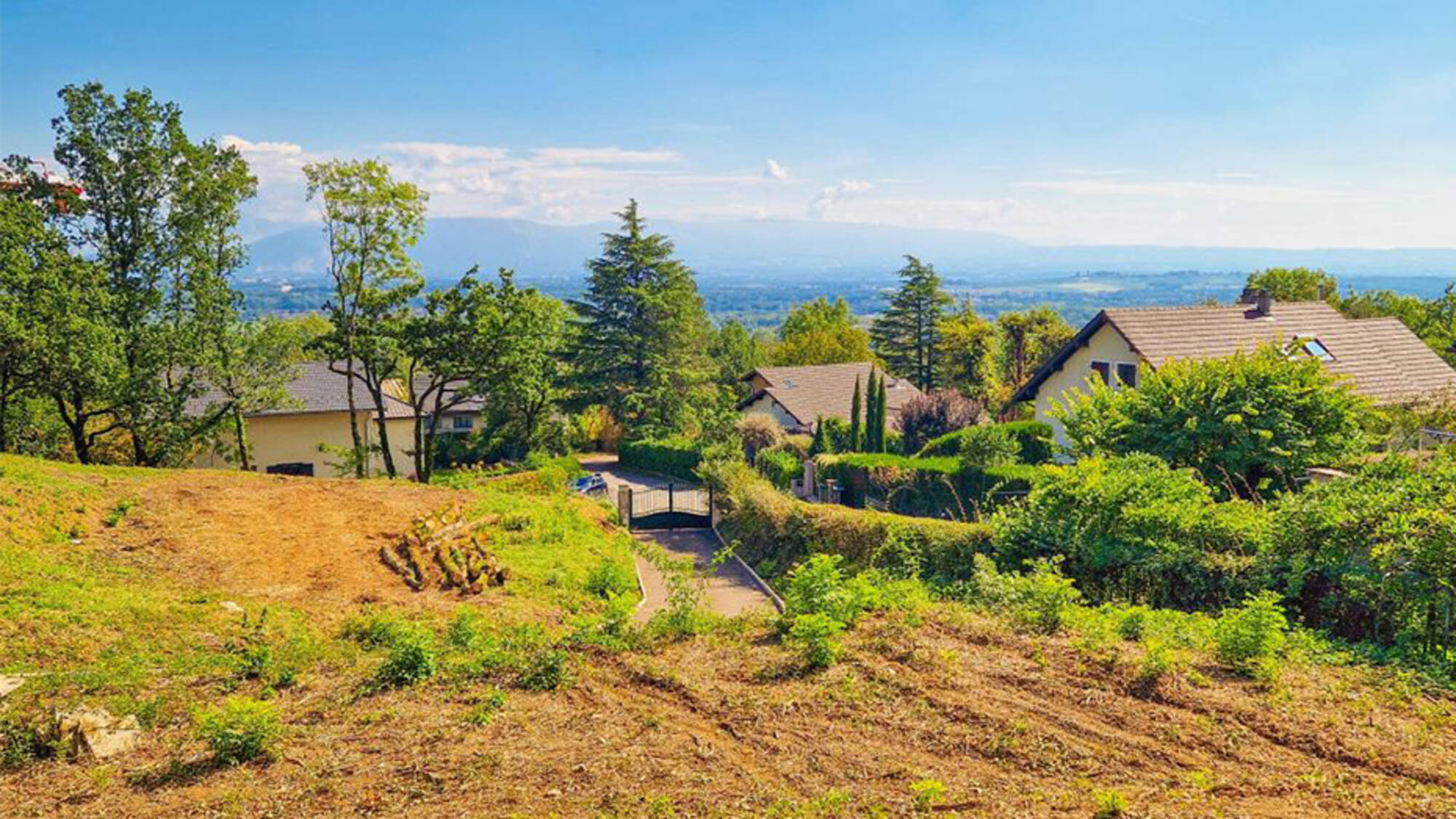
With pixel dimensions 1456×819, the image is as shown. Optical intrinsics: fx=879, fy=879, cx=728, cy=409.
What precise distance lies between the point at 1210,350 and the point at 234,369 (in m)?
28.7

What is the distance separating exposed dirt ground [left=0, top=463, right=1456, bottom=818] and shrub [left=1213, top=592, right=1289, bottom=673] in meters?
0.25

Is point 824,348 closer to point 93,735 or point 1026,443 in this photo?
point 1026,443

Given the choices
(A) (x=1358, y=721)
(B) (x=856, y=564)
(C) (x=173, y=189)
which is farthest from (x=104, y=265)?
(A) (x=1358, y=721)

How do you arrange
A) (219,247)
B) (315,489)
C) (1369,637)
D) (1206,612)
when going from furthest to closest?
(219,247)
(315,489)
(1206,612)
(1369,637)

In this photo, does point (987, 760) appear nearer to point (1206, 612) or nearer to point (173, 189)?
point (1206, 612)

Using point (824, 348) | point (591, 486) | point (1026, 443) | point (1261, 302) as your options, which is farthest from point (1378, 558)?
point (824, 348)

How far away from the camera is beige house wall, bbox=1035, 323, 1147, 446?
2619cm

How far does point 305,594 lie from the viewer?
12852 mm

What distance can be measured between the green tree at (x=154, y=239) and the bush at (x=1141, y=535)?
73.1 ft

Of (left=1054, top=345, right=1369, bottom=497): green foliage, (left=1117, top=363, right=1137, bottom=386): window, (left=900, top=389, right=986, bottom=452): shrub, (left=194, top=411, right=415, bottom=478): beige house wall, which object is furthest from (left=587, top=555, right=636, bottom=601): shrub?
(left=194, top=411, right=415, bottom=478): beige house wall

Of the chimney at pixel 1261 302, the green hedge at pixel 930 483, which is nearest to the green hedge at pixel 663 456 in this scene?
the green hedge at pixel 930 483

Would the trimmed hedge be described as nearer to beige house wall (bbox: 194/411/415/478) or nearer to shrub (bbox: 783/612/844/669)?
shrub (bbox: 783/612/844/669)

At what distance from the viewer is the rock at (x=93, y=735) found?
23.0 feet

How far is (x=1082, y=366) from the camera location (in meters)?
28.2
